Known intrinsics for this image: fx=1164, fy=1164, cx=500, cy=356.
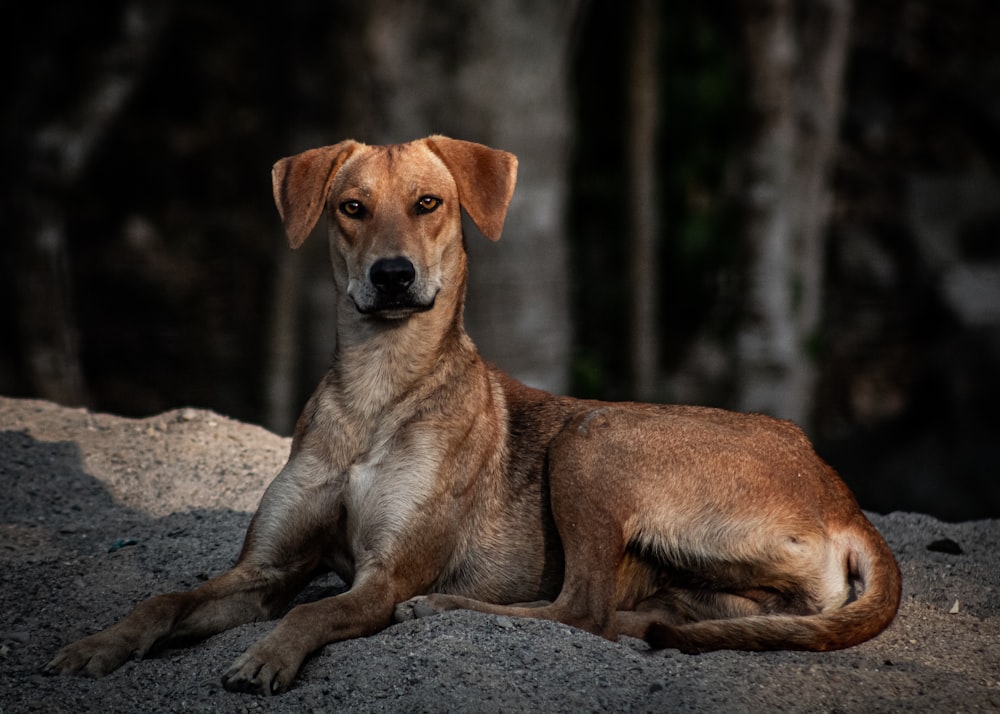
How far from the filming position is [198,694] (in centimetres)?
413

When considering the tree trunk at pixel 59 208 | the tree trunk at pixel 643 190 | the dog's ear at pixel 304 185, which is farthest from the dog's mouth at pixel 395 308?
the tree trunk at pixel 643 190

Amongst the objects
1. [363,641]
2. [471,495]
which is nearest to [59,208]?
[471,495]

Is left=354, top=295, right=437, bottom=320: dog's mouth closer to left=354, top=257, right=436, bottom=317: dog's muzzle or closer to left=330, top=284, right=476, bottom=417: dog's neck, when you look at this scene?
left=354, top=257, right=436, bottom=317: dog's muzzle

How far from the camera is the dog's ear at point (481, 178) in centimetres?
546

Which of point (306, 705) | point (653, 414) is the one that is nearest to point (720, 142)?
point (653, 414)

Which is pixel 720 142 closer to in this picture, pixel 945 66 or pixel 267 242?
pixel 945 66

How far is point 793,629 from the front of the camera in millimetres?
4543

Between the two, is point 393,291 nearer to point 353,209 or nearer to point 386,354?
point 386,354

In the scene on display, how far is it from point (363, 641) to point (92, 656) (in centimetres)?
101

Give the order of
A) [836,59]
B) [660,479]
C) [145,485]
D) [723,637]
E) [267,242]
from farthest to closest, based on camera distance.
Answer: [267,242]
[836,59]
[145,485]
[660,479]
[723,637]

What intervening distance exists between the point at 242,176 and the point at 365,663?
10737 millimetres

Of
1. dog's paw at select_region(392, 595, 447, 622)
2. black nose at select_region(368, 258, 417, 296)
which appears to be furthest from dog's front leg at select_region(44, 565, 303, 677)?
black nose at select_region(368, 258, 417, 296)

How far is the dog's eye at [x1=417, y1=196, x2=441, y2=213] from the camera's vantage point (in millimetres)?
5258

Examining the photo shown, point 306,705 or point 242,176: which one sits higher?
point 242,176
